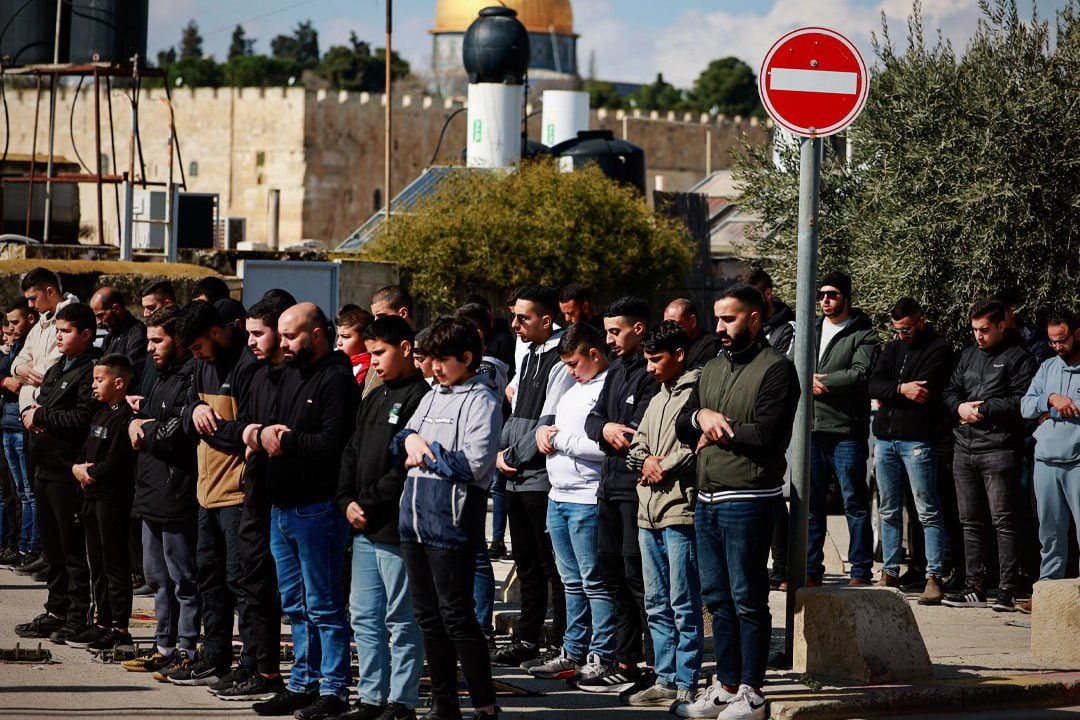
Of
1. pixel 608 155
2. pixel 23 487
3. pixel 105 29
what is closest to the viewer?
pixel 23 487

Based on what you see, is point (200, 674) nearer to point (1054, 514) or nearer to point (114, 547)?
point (114, 547)

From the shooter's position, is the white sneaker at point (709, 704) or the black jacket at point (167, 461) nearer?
the white sneaker at point (709, 704)

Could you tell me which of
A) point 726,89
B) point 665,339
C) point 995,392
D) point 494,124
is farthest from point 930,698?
point 726,89

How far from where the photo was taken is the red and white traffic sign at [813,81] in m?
8.40

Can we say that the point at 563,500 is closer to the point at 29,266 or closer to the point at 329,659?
the point at 329,659

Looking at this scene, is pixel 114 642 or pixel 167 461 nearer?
pixel 167 461

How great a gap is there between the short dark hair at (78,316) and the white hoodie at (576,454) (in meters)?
3.20

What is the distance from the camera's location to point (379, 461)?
7355mm

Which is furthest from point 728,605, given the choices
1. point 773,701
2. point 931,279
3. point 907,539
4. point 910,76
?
point 910,76

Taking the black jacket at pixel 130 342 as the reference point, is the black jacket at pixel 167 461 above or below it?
below

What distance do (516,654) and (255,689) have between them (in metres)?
1.66

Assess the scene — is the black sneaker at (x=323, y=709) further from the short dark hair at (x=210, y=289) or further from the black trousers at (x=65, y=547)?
the short dark hair at (x=210, y=289)

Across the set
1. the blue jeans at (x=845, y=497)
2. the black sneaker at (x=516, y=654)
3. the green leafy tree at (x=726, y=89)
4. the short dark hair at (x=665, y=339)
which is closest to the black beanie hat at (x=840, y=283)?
the blue jeans at (x=845, y=497)

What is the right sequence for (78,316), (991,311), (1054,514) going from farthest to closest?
1. (991,311)
2. (1054,514)
3. (78,316)
